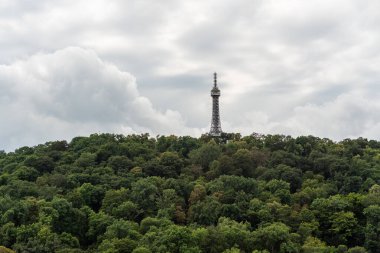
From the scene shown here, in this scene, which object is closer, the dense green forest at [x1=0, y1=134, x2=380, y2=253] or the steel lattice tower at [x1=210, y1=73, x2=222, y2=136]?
the dense green forest at [x1=0, y1=134, x2=380, y2=253]

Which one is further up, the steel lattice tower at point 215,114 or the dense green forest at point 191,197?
the steel lattice tower at point 215,114

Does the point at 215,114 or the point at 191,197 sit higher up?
the point at 215,114

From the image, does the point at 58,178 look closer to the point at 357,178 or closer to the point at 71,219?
the point at 71,219

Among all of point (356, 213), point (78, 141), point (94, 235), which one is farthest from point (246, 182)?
point (78, 141)

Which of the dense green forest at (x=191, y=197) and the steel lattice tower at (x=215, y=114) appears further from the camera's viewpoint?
the steel lattice tower at (x=215, y=114)

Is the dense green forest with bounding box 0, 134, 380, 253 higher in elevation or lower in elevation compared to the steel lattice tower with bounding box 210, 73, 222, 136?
lower
